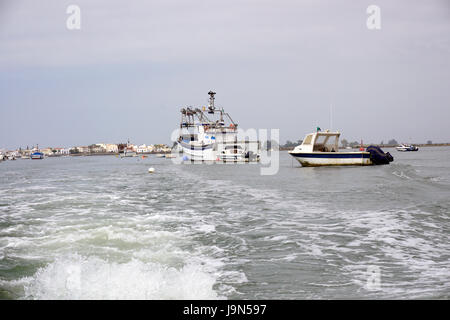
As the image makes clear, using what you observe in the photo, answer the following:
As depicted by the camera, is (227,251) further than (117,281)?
Yes

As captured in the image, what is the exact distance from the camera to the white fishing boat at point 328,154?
119 ft

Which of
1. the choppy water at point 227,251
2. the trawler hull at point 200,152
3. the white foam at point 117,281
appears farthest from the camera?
the trawler hull at point 200,152

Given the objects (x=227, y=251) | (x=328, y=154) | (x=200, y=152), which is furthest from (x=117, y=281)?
(x=200, y=152)

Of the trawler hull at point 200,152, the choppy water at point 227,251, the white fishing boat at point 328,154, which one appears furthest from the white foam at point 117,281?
the trawler hull at point 200,152

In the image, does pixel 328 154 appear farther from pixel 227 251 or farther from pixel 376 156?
pixel 227 251

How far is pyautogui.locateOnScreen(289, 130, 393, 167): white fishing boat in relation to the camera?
3625cm

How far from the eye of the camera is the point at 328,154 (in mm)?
36125

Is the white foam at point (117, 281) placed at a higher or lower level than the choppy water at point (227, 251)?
higher

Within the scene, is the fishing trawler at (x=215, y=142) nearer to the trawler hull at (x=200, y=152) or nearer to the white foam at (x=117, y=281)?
the trawler hull at (x=200, y=152)

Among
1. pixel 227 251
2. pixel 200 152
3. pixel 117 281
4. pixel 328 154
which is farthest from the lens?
pixel 200 152

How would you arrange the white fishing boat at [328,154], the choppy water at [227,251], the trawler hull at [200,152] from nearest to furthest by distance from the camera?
1. the choppy water at [227,251]
2. the white fishing boat at [328,154]
3. the trawler hull at [200,152]
